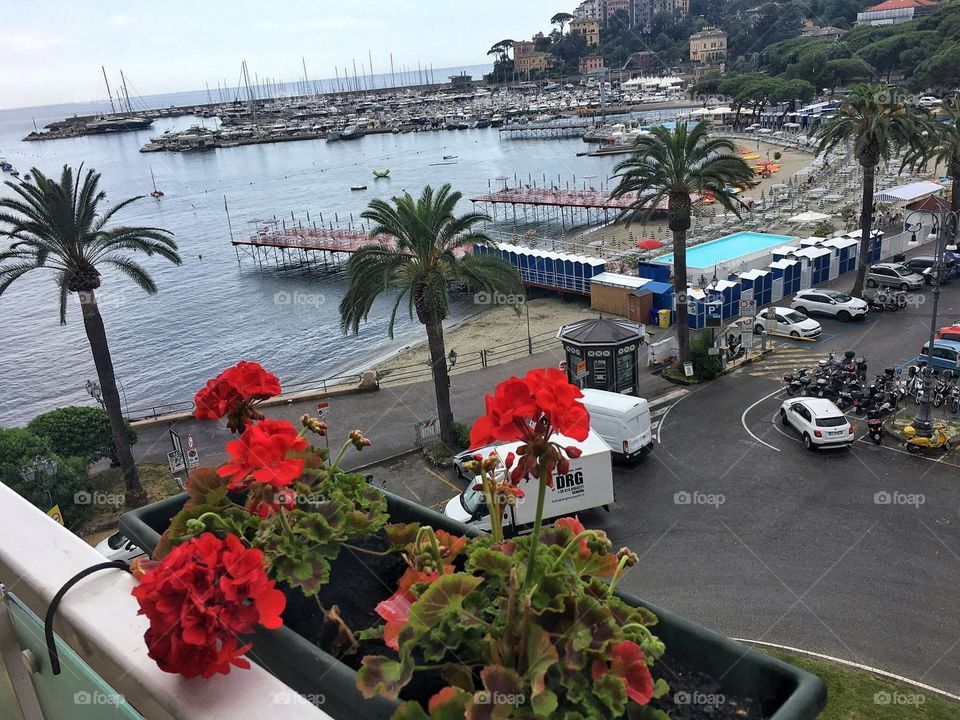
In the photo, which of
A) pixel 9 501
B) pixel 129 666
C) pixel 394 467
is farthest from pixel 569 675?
pixel 394 467

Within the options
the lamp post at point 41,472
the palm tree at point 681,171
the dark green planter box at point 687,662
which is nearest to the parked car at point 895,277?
the palm tree at point 681,171

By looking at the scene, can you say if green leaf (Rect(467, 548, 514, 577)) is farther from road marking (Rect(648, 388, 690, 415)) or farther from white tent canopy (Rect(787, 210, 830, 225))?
white tent canopy (Rect(787, 210, 830, 225))

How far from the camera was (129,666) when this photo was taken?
2.07 meters

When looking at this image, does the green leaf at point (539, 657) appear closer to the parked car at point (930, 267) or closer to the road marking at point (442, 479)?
the road marking at point (442, 479)

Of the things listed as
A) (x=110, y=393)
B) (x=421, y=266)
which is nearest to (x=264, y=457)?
(x=421, y=266)

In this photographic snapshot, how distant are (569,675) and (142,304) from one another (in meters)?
70.5

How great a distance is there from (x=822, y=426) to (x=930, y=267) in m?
22.2

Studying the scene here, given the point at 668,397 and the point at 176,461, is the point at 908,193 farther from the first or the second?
the point at 176,461

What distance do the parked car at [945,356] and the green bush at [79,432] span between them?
2922 centimetres

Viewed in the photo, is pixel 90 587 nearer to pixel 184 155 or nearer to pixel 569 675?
pixel 569 675

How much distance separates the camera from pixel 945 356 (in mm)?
27531

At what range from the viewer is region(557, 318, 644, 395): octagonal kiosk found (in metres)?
27.3

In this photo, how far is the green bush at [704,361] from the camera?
29578mm

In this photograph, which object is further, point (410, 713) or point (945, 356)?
point (945, 356)
